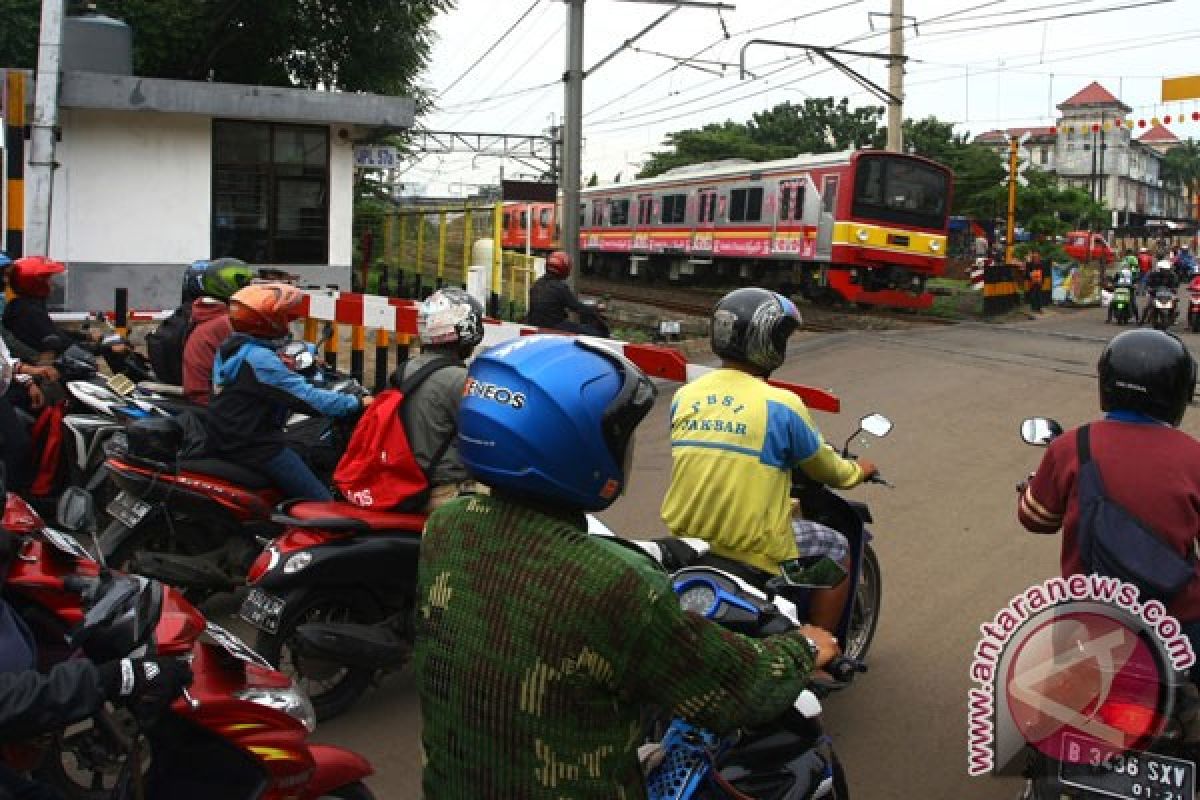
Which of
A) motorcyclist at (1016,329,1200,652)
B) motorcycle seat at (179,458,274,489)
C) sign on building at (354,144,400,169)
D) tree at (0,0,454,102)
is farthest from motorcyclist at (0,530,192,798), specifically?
tree at (0,0,454,102)

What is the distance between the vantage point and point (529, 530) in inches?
81.7

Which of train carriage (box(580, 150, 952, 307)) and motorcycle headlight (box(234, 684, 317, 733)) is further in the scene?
train carriage (box(580, 150, 952, 307))

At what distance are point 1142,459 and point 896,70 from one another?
21.4 m

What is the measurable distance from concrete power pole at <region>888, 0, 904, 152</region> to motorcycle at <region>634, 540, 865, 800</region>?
71.1ft

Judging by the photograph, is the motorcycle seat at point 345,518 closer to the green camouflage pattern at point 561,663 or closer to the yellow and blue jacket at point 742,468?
the yellow and blue jacket at point 742,468

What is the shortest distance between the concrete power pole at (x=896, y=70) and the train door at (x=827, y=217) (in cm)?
174

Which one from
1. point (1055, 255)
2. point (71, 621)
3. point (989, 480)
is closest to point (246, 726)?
point (71, 621)

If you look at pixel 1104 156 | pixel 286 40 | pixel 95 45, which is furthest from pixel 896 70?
pixel 1104 156

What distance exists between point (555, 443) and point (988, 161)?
171ft

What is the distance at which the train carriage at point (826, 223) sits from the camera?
867 inches

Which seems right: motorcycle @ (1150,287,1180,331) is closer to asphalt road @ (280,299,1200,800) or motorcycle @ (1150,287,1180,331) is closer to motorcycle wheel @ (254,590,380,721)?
asphalt road @ (280,299,1200,800)

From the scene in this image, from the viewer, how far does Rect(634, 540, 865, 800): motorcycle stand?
96.5 inches

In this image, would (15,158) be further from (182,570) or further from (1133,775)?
(1133,775)

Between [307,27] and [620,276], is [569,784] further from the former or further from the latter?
[620,276]
